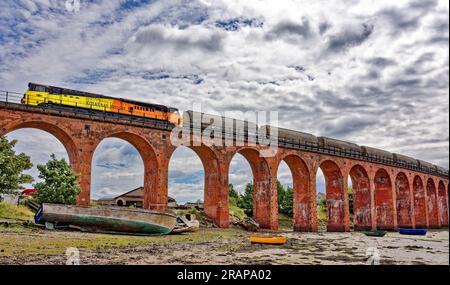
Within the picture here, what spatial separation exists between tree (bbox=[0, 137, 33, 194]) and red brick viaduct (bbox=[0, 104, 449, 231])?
72.6 inches

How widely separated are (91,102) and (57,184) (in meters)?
8.04

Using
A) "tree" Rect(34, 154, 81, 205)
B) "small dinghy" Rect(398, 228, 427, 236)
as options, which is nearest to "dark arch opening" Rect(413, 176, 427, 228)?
"small dinghy" Rect(398, 228, 427, 236)

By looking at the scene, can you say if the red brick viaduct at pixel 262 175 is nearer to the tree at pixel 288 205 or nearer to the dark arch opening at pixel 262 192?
the dark arch opening at pixel 262 192

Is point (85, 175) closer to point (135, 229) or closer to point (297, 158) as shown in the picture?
point (135, 229)

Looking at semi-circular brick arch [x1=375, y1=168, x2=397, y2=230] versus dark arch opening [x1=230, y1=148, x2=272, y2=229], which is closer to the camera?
dark arch opening [x1=230, y1=148, x2=272, y2=229]

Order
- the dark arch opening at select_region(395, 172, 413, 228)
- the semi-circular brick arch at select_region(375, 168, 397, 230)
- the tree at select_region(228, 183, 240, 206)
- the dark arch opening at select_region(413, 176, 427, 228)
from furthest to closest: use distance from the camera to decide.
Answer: the dark arch opening at select_region(413, 176, 427, 228) → the dark arch opening at select_region(395, 172, 413, 228) → the semi-circular brick arch at select_region(375, 168, 397, 230) → the tree at select_region(228, 183, 240, 206)

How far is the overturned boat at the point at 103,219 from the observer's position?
57.5 ft

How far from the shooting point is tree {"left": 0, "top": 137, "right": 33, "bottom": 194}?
20719mm

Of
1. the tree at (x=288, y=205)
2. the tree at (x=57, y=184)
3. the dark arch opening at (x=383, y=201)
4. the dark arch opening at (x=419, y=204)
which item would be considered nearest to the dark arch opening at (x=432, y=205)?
the dark arch opening at (x=419, y=204)

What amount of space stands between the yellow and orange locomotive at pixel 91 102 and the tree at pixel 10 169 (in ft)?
10.2

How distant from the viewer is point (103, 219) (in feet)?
60.5

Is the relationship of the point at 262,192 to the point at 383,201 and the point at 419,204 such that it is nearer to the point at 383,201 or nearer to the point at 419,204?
the point at 383,201

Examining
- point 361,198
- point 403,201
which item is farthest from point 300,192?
point 403,201

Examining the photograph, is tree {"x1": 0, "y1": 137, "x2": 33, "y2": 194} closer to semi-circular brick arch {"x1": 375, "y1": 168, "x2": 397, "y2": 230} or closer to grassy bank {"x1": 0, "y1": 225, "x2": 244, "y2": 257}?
grassy bank {"x1": 0, "y1": 225, "x2": 244, "y2": 257}
